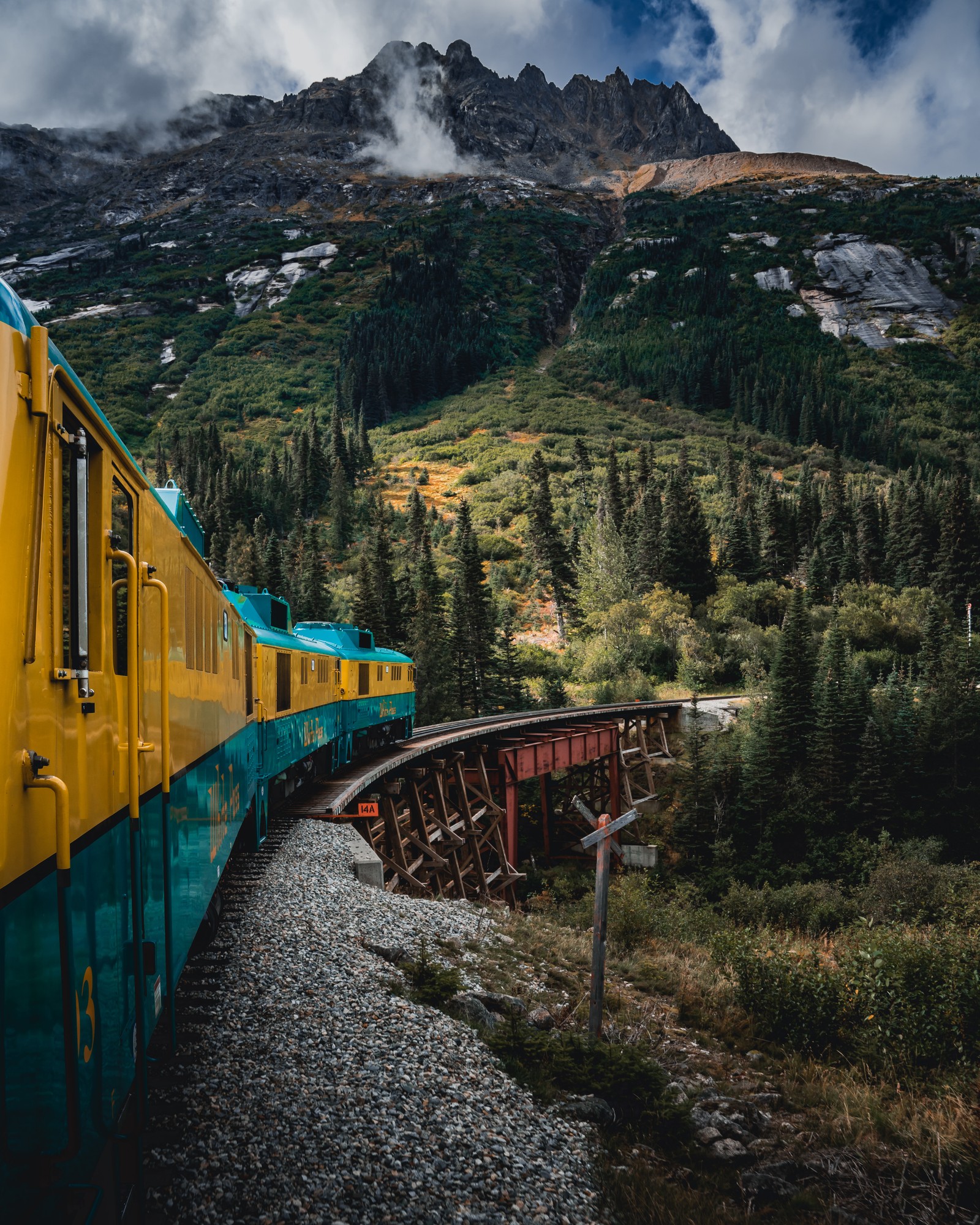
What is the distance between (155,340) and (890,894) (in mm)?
205477

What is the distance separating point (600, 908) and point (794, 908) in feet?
60.5

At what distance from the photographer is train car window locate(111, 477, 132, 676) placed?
323 centimetres

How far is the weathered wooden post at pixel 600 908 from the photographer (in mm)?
8398

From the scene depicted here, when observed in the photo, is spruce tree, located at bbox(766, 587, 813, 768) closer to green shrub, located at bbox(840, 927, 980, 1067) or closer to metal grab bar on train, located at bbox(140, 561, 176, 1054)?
green shrub, located at bbox(840, 927, 980, 1067)

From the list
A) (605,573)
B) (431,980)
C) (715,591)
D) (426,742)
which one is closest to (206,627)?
(431,980)

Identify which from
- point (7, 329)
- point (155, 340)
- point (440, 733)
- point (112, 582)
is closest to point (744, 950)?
point (112, 582)

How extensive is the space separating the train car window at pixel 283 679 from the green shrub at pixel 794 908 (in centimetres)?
1563

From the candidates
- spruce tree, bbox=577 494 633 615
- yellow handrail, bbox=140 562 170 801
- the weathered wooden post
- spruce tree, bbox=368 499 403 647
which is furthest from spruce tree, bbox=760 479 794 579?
yellow handrail, bbox=140 562 170 801

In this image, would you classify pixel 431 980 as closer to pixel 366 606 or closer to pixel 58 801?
pixel 58 801

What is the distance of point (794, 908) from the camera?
23.9 m

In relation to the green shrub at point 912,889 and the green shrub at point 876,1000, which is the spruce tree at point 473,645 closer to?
the green shrub at point 912,889

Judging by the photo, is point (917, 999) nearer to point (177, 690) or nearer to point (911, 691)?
point (177, 690)

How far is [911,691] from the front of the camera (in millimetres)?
37750

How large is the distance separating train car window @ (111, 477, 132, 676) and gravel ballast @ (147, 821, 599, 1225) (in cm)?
316
